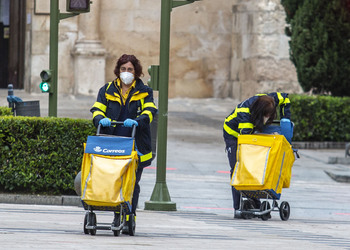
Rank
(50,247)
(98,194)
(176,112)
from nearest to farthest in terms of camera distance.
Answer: (50,247) → (98,194) → (176,112)

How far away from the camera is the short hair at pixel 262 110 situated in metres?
10.8

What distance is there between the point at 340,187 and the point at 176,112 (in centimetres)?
1086

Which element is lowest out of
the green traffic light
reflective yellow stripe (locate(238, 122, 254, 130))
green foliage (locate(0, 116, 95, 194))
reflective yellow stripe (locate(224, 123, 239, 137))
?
green foliage (locate(0, 116, 95, 194))

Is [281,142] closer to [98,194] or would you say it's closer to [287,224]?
[287,224]

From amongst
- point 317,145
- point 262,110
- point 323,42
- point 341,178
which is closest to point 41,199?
point 262,110

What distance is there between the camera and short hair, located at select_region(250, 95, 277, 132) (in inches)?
427

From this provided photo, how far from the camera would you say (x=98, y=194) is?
28.1ft

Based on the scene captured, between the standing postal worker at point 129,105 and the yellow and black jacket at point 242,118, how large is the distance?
2.07m

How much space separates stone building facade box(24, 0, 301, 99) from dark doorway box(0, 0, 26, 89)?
0.50 m

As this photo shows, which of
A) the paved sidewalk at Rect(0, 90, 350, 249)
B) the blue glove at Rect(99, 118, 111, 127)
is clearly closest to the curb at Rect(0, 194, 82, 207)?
the paved sidewalk at Rect(0, 90, 350, 249)

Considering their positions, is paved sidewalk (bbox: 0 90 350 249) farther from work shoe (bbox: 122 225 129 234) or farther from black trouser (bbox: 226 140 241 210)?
black trouser (bbox: 226 140 241 210)

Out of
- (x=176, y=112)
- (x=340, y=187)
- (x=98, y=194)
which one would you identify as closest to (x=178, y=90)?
(x=176, y=112)

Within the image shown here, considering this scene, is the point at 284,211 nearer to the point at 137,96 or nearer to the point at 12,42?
the point at 137,96

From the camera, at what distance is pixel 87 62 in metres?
26.9
